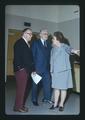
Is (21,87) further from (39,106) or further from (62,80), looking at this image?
(62,80)

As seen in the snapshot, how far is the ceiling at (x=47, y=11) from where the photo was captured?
239 centimetres

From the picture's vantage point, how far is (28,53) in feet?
7.99

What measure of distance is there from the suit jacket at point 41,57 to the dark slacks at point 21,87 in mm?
103

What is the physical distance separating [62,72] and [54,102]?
225 mm

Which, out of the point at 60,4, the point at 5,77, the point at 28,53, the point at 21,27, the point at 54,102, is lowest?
the point at 54,102

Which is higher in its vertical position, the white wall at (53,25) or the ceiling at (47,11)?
the ceiling at (47,11)

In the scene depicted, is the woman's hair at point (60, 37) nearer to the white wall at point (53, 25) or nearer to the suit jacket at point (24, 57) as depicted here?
the white wall at point (53, 25)

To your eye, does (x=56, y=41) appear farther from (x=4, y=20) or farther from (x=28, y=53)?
(x=4, y=20)

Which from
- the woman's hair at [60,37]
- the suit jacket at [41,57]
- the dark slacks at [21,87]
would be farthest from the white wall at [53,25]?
the dark slacks at [21,87]

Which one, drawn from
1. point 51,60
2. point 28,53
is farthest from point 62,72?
point 28,53

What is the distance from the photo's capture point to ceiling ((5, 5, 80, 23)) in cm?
239

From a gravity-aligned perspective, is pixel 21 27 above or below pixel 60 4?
below

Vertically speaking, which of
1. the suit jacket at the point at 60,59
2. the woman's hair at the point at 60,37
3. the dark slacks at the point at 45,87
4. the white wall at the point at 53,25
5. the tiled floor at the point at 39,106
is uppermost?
the white wall at the point at 53,25

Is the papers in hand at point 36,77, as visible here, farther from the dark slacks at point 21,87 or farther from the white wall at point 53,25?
the white wall at point 53,25
